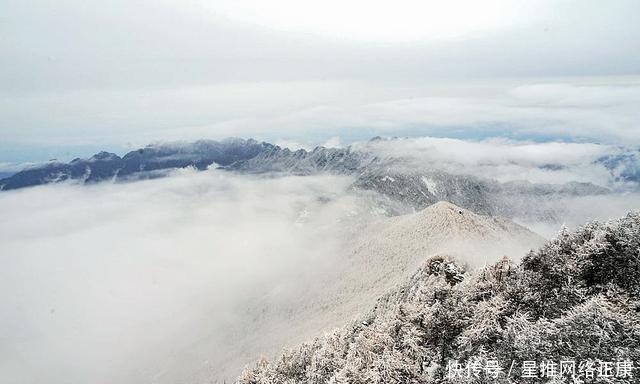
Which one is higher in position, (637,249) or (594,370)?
(637,249)

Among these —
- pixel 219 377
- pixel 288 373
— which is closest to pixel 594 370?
pixel 288 373

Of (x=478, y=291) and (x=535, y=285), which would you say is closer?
(x=535, y=285)

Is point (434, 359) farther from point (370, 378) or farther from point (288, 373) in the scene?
point (288, 373)

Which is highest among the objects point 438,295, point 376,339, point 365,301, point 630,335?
point 630,335

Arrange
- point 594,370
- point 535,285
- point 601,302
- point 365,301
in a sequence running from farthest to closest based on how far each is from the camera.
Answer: point 365,301
point 535,285
point 601,302
point 594,370

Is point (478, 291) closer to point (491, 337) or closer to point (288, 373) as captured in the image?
point (491, 337)

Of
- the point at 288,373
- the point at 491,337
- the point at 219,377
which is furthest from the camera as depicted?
the point at 219,377
